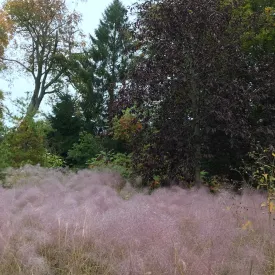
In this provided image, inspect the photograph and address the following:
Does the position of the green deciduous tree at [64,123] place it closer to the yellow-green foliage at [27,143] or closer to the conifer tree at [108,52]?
the conifer tree at [108,52]

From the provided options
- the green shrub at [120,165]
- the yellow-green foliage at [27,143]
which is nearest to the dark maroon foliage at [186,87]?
the green shrub at [120,165]

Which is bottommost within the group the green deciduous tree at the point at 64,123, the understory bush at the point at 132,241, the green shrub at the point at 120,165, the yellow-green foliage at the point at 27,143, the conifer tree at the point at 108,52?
the understory bush at the point at 132,241

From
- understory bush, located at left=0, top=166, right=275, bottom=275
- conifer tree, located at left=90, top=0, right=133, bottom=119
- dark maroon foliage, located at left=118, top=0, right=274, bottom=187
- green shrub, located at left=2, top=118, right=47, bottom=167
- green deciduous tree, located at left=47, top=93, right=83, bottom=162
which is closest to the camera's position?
understory bush, located at left=0, top=166, right=275, bottom=275

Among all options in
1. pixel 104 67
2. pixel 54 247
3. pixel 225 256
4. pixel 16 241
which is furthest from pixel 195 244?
pixel 104 67

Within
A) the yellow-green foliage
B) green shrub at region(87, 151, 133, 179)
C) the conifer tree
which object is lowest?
green shrub at region(87, 151, 133, 179)

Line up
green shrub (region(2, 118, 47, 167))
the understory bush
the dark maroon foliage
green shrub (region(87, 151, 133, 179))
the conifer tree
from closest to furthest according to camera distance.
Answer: the understory bush → the dark maroon foliage → green shrub (region(87, 151, 133, 179)) → green shrub (region(2, 118, 47, 167)) → the conifer tree

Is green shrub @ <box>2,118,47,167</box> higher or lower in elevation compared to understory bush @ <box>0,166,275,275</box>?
higher

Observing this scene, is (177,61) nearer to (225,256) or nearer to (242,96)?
(242,96)

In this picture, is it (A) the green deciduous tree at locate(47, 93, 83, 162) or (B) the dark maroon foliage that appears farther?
(A) the green deciduous tree at locate(47, 93, 83, 162)

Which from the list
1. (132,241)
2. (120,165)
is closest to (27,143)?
(120,165)

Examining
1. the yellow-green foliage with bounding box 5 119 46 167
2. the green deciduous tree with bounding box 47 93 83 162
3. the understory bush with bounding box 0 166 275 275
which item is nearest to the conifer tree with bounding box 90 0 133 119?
the green deciduous tree with bounding box 47 93 83 162

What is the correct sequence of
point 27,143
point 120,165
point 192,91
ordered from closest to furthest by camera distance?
point 192,91
point 120,165
point 27,143

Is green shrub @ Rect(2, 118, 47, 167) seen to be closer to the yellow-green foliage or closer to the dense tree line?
the yellow-green foliage

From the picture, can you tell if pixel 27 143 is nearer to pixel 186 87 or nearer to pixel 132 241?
pixel 186 87
